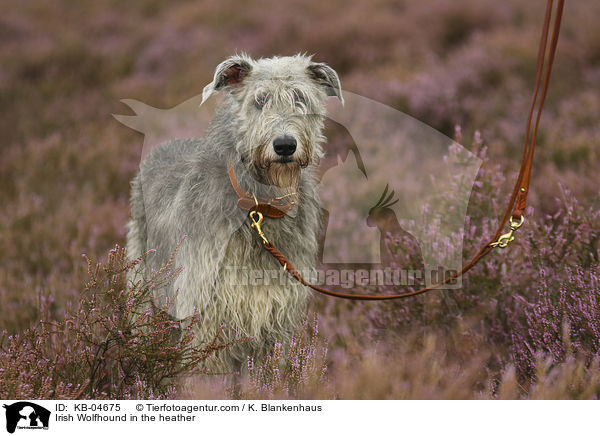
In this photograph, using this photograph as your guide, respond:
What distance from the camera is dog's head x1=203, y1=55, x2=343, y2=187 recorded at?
2.95 metres

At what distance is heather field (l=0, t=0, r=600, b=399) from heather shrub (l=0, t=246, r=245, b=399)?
2 cm

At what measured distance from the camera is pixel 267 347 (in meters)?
3.53

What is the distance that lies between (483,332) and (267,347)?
1.89 m

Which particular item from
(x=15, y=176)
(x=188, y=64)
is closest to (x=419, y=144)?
(x=188, y=64)

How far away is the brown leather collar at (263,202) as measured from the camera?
3.19 meters

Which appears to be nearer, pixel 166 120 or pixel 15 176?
pixel 166 120

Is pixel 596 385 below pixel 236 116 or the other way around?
below

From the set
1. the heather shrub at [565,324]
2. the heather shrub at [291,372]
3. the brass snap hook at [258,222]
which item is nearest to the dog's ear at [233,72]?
the brass snap hook at [258,222]

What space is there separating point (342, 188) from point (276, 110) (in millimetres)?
3526

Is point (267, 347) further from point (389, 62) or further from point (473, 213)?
point (389, 62)

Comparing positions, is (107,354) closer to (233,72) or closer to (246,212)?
(246,212)

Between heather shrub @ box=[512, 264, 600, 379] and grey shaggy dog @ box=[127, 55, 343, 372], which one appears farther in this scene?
heather shrub @ box=[512, 264, 600, 379]
